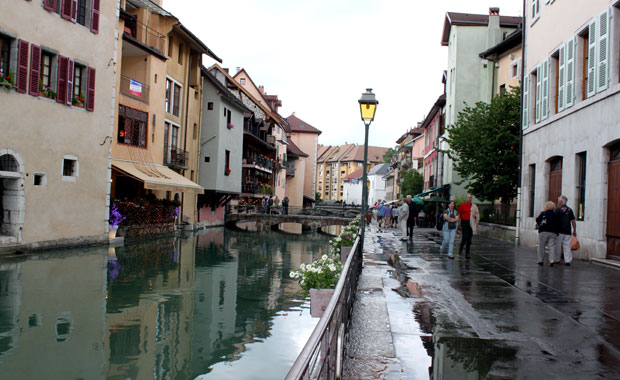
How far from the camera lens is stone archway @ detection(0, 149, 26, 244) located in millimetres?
17484

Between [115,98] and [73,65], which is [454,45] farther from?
[73,65]

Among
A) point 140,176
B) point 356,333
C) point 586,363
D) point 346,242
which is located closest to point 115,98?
point 140,176

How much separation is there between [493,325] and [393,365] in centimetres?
204

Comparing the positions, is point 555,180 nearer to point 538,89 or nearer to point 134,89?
point 538,89

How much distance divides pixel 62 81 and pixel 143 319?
12.3m

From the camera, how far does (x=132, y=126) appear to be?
25797mm

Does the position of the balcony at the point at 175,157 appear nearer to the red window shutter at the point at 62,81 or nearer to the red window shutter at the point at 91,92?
the red window shutter at the point at 91,92

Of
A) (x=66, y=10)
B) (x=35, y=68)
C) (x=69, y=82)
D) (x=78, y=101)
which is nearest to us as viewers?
(x=35, y=68)

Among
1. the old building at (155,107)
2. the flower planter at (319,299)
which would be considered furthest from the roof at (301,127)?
the flower planter at (319,299)

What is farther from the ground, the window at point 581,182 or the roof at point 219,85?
the roof at point 219,85

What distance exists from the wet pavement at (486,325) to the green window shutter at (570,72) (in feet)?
18.8

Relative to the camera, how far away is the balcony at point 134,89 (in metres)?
25.5

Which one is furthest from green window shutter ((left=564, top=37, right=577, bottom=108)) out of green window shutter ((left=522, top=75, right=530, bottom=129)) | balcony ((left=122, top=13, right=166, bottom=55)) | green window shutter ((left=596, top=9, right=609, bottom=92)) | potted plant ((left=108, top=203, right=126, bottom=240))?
balcony ((left=122, top=13, right=166, bottom=55))

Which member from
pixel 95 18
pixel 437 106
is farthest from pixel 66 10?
pixel 437 106
